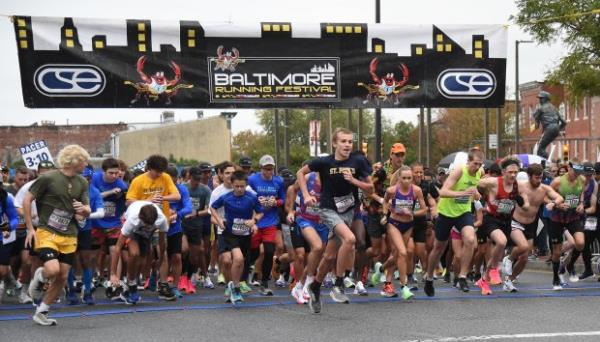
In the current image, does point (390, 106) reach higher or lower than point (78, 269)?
higher

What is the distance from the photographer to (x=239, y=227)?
42.6ft

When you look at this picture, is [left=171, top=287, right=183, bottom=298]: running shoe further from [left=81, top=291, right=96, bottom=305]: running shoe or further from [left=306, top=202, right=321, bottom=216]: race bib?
[left=306, top=202, right=321, bottom=216]: race bib

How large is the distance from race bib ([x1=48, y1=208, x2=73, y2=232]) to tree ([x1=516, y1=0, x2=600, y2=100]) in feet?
76.0

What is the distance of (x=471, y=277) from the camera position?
15781 millimetres

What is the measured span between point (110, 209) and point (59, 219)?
285 centimetres

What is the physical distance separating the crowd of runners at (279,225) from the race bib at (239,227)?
0.01 m

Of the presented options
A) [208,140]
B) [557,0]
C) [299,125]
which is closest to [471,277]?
[557,0]

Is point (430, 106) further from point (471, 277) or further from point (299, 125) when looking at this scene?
point (299, 125)

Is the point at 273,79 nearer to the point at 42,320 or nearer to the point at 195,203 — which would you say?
the point at 195,203

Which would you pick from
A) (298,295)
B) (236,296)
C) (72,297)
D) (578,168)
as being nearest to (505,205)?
(578,168)

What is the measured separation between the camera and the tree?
32094 mm

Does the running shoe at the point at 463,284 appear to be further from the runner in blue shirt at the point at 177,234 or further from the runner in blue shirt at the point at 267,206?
the runner in blue shirt at the point at 177,234

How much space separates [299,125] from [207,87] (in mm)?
98372

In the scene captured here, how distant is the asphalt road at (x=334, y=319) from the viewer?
9.91 metres
